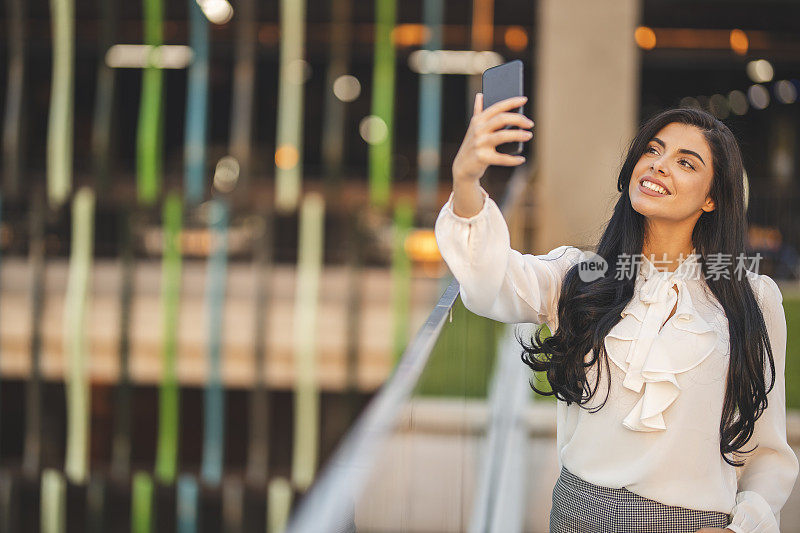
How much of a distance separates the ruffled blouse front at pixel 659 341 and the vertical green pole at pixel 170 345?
739 cm

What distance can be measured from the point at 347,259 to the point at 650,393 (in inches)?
305

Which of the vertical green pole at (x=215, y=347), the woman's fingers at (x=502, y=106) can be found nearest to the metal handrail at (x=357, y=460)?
the woman's fingers at (x=502, y=106)

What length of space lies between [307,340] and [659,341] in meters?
7.02

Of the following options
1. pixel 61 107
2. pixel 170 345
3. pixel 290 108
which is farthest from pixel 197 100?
pixel 170 345

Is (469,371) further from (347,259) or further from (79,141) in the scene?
(79,141)

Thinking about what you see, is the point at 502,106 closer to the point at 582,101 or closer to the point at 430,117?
the point at 582,101

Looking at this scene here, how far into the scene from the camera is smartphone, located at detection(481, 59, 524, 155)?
5.15 feet

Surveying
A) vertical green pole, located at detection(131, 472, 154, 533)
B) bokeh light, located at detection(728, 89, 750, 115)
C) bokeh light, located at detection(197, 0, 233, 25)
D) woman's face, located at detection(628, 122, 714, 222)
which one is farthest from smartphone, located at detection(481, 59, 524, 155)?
bokeh light, located at detection(728, 89, 750, 115)

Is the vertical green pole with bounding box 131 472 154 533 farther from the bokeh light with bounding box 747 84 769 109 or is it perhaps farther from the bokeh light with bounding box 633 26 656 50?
the bokeh light with bounding box 747 84 769 109

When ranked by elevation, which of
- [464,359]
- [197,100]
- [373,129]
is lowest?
[464,359]

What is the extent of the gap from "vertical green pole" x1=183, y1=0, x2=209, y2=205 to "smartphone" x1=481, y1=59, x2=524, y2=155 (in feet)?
29.0

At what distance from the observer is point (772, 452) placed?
184 cm

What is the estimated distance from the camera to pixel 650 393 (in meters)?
1.70

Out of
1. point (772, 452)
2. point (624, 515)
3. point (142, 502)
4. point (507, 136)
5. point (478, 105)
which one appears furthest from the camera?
point (142, 502)
